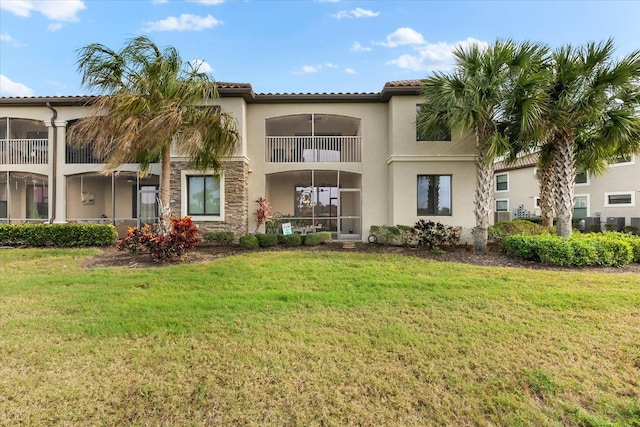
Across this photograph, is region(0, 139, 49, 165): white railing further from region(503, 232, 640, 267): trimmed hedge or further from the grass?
region(503, 232, 640, 267): trimmed hedge

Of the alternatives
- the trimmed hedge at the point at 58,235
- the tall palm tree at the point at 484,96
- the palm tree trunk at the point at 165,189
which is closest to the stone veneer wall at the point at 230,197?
the palm tree trunk at the point at 165,189

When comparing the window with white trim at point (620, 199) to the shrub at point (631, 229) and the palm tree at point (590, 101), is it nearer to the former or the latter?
the shrub at point (631, 229)

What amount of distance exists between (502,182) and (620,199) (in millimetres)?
8854

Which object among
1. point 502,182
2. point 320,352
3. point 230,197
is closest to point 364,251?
point 230,197

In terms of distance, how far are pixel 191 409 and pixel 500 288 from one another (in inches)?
252

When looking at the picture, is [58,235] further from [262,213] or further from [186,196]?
[262,213]

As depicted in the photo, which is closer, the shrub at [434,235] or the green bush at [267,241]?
the shrub at [434,235]

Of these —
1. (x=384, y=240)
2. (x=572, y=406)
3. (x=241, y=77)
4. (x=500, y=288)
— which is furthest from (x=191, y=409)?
(x=241, y=77)

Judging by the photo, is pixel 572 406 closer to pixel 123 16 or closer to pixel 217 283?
pixel 217 283

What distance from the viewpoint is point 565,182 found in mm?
11242

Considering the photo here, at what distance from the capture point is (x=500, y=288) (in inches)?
267

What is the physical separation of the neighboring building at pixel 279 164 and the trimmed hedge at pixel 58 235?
Answer: 1702 millimetres

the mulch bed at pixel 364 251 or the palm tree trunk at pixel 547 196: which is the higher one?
the palm tree trunk at pixel 547 196

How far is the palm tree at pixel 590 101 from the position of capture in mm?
10016
